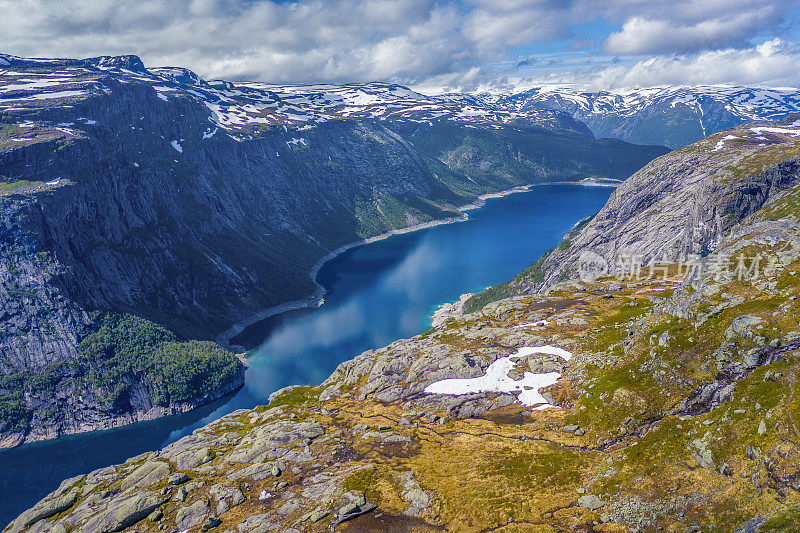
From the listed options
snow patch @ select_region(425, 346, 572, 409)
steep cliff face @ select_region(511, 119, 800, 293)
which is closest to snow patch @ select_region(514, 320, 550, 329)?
Result: snow patch @ select_region(425, 346, 572, 409)

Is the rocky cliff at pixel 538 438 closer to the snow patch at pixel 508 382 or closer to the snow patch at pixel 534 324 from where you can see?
the snow patch at pixel 508 382

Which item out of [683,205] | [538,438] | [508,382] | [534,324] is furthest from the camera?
[683,205]

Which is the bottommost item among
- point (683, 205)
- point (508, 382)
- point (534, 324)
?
point (508, 382)

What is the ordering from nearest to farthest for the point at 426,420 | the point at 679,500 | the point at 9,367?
the point at 679,500
the point at 426,420
the point at 9,367

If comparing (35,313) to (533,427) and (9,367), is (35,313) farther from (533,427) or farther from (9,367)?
(533,427)

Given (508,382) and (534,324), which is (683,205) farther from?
(508,382)

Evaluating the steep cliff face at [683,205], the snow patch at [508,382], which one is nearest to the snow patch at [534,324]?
the snow patch at [508,382]

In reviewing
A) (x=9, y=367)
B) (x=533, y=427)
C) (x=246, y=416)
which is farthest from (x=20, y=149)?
(x=533, y=427)

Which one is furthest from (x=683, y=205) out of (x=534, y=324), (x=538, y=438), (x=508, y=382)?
(x=538, y=438)

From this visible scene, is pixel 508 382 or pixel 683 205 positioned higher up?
pixel 683 205
